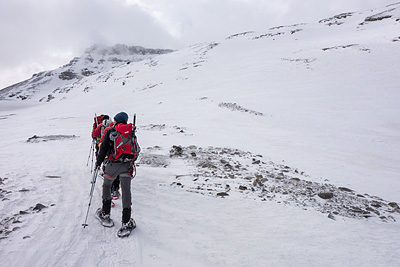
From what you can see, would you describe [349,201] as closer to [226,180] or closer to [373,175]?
[226,180]

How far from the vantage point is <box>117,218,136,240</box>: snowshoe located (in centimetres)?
493

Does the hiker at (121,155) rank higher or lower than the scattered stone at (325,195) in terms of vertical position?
higher

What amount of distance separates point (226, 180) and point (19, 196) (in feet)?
22.3

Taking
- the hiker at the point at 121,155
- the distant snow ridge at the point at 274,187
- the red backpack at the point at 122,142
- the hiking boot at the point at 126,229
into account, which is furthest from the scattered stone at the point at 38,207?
the distant snow ridge at the point at 274,187

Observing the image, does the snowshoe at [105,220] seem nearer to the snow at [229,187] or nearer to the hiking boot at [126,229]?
the snow at [229,187]

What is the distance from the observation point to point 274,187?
26.6 feet

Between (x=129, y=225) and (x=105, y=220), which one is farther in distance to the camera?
(x=105, y=220)

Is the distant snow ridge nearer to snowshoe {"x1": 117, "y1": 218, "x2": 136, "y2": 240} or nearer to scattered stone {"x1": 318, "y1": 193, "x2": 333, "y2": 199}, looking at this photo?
scattered stone {"x1": 318, "y1": 193, "x2": 333, "y2": 199}

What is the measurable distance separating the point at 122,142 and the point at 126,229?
2.05 m

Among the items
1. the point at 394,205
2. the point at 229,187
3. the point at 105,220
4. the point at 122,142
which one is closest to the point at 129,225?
the point at 105,220

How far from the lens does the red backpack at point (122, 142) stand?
4832 millimetres

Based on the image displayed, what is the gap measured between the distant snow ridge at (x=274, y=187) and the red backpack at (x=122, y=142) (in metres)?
3.57

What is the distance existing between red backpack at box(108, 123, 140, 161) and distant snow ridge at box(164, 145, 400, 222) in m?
3.57

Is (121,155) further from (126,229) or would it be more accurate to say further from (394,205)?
(394,205)
